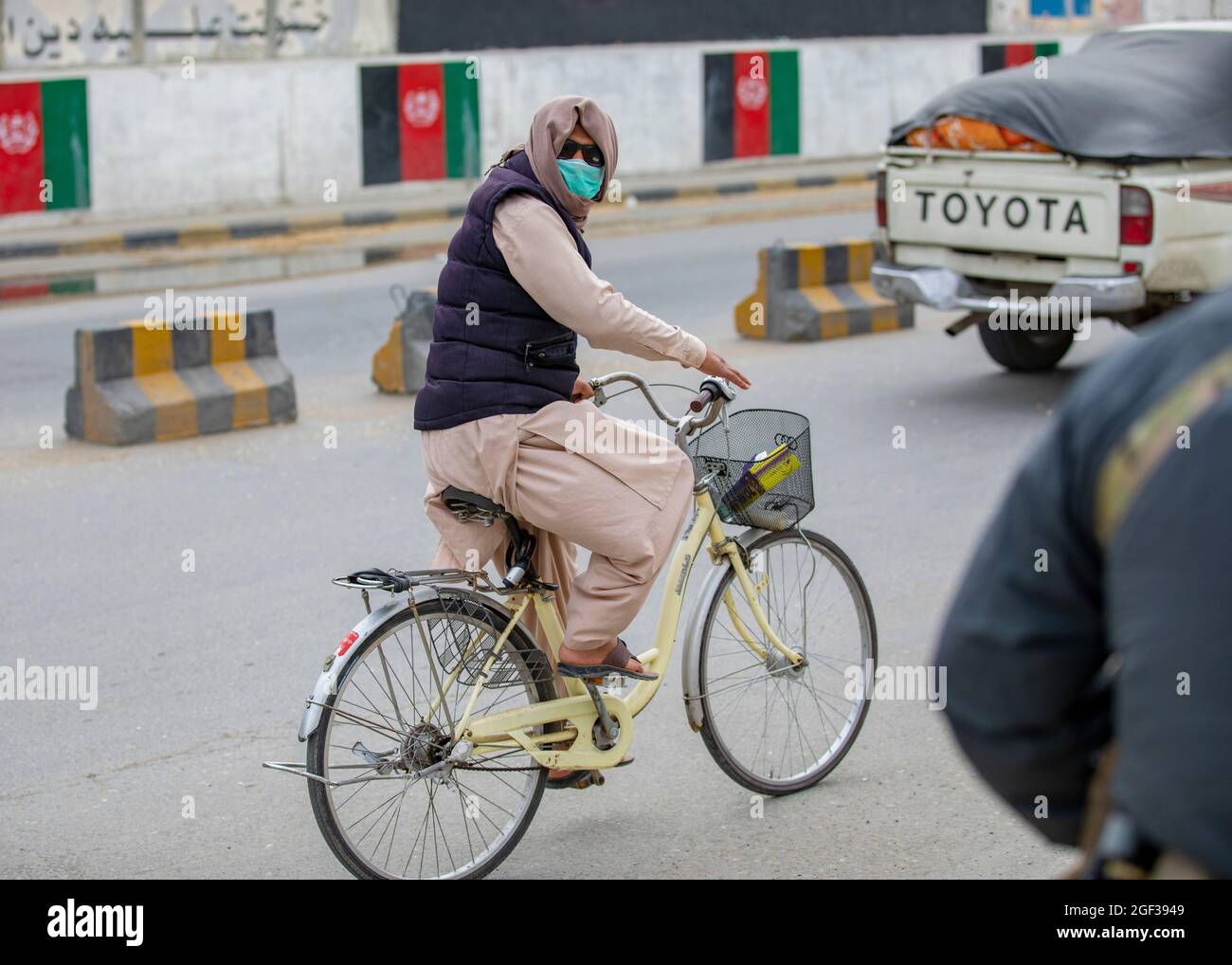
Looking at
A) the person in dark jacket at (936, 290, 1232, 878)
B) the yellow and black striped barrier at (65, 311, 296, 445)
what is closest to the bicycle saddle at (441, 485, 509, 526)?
the person in dark jacket at (936, 290, 1232, 878)

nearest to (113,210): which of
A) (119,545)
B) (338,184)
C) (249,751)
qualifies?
(338,184)

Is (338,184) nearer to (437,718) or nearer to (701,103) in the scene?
A: (701,103)

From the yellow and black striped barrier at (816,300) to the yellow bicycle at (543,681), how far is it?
6433 mm

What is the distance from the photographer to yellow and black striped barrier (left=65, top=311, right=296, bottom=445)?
8.68 metres

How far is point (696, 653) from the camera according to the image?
4.42 meters

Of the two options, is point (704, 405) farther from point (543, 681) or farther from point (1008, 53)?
point (1008, 53)

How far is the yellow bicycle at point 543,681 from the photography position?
3.95 m

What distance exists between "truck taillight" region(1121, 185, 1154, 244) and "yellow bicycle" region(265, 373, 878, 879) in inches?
188

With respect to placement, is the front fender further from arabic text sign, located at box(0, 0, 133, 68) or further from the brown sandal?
arabic text sign, located at box(0, 0, 133, 68)

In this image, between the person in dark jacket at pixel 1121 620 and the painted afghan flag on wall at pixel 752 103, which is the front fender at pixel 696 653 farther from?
the painted afghan flag on wall at pixel 752 103

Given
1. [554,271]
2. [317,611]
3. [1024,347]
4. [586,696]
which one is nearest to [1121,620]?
[554,271]

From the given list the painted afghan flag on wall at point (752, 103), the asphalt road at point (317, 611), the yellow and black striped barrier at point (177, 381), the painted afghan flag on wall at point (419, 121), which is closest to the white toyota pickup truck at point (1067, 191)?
the asphalt road at point (317, 611)

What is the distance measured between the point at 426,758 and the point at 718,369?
3.82ft
